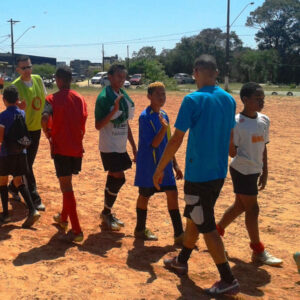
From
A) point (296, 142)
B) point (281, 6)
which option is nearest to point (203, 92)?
point (296, 142)

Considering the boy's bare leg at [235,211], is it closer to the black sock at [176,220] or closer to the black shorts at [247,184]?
the black shorts at [247,184]

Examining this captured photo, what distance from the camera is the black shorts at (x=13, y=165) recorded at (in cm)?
505

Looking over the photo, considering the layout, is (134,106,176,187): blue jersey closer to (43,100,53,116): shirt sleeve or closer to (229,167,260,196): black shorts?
(229,167,260,196): black shorts

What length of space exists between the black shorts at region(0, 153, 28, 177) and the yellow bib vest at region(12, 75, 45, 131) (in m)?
0.73

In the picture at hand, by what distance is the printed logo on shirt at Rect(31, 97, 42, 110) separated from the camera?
5.74 meters

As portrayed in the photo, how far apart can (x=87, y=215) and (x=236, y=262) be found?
86.4 inches

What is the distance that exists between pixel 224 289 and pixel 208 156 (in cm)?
111

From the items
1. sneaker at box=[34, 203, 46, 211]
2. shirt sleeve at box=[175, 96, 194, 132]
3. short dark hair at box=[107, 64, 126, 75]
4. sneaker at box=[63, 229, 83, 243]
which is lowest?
sneaker at box=[63, 229, 83, 243]

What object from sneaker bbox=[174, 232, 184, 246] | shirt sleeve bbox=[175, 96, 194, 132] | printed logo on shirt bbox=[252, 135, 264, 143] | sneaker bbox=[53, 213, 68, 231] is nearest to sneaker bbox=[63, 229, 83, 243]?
sneaker bbox=[53, 213, 68, 231]

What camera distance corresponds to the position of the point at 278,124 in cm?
1554

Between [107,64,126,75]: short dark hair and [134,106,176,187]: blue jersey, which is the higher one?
[107,64,126,75]: short dark hair

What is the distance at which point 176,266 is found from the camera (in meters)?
3.99

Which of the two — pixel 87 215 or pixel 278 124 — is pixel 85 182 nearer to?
pixel 87 215

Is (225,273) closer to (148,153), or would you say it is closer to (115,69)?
(148,153)
